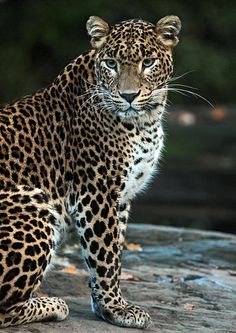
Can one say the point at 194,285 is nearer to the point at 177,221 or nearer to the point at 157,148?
the point at 157,148

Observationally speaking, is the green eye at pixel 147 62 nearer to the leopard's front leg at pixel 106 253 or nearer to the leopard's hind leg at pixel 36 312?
the leopard's front leg at pixel 106 253

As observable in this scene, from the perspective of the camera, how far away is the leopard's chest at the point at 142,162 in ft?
26.3

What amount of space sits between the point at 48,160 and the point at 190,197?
9143 mm

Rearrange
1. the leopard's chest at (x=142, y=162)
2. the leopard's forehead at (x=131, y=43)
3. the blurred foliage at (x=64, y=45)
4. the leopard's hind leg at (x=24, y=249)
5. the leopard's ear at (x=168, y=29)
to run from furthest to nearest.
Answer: the blurred foliage at (x=64, y=45), the leopard's ear at (x=168, y=29), the leopard's chest at (x=142, y=162), the leopard's forehead at (x=131, y=43), the leopard's hind leg at (x=24, y=249)

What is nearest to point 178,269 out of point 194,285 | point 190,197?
point 194,285

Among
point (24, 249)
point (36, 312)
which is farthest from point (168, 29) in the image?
point (36, 312)

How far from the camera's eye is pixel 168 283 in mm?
9609

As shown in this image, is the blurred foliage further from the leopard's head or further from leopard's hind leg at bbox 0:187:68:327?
Answer: leopard's hind leg at bbox 0:187:68:327

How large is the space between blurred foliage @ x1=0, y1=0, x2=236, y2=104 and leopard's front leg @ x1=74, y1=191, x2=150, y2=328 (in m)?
17.6

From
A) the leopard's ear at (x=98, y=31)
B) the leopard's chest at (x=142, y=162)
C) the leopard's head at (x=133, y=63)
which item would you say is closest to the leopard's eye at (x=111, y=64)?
the leopard's head at (x=133, y=63)

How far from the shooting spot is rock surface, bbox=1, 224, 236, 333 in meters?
8.02

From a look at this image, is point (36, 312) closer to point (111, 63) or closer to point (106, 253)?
point (106, 253)

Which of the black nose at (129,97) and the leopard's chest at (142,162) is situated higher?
the black nose at (129,97)

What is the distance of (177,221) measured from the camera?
15.4 metres
